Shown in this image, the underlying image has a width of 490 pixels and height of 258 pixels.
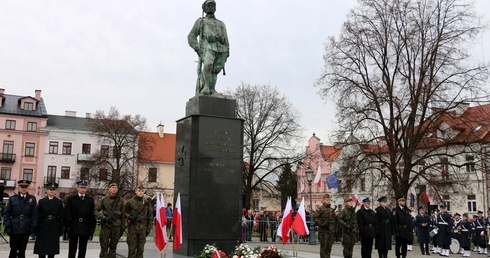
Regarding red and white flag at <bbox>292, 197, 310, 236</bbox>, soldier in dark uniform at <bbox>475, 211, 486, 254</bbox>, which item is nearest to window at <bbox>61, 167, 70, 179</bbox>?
soldier in dark uniform at <bbox>475, 211, 486, 254</bbox>

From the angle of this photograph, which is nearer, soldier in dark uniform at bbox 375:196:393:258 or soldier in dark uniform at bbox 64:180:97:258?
soldier in dark uniform at bbox 64:180:97:258

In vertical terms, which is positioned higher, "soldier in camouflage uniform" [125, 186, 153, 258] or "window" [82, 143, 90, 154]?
"window" [82, 143, 90, 154]

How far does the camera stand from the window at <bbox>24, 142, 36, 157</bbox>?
5806 centimetres

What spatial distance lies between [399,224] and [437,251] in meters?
9.04

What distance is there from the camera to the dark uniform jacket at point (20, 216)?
977 centimetres

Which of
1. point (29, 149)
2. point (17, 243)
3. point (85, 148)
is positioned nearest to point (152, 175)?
point (85, 148)

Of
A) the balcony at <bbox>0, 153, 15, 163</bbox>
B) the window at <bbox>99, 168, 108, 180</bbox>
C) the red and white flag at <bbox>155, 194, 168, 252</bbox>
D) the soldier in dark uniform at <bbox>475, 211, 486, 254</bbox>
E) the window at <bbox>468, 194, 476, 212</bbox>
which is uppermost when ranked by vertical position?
the balcony at <bbox>0, 153, 15, 163</bbox>

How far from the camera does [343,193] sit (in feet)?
93.8

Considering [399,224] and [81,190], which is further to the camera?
[399,224]

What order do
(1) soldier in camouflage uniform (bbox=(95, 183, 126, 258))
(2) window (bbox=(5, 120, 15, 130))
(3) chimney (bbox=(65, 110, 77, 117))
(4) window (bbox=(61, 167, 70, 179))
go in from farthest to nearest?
1. (3) chimney (bbox=(65, 110, 77, 117))
2. (4) window (bbox=(61, 167, 70, 179))
3. (2) window (bbox=(5, 120, 15, 130))
4. (1) soldier in camouflage uniform (bbox=(95, 183, 126, 258))

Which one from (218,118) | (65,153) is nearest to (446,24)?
(218,118)

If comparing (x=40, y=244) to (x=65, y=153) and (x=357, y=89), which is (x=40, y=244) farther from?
(x=65, y=153)

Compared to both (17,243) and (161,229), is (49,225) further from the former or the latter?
(161,229)

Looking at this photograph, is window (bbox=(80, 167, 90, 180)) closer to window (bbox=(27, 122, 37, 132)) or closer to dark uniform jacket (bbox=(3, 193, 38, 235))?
window (bbox=(27, 122, 37, 132))
